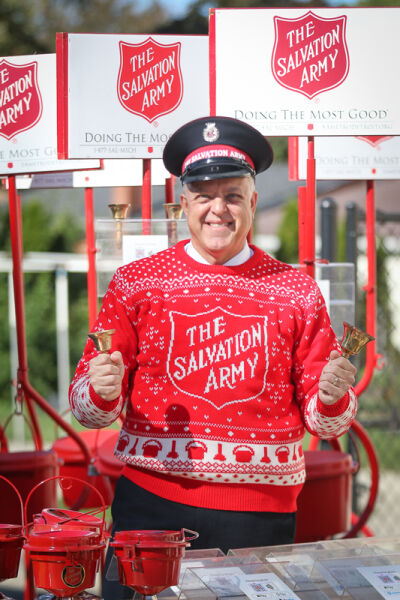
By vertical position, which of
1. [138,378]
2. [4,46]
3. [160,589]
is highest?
[4,46]

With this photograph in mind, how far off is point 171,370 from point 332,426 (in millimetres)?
450

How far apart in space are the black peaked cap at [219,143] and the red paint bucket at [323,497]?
1.43 m

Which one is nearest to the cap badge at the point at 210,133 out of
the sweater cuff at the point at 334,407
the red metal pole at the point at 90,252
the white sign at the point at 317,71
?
the white sign at the point at 317,71

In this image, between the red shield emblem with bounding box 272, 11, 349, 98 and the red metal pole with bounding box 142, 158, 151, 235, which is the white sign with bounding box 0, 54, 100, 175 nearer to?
the red metal pole with bounding box 142, 158, 151, 235

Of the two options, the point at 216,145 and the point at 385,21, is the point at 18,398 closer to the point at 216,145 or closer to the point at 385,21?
the point at 216,145

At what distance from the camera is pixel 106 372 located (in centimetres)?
212

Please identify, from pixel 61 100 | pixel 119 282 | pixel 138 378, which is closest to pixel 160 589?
pixel 138 378

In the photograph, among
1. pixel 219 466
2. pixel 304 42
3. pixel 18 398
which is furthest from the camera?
pixel 18 398

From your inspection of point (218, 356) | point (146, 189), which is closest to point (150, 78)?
point (146, 189)

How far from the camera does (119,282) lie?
2.51 meters

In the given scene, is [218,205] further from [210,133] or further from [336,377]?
[336,377]

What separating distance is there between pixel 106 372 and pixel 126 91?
1380mm

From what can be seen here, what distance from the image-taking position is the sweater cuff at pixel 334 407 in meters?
2.33

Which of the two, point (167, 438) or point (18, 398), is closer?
point (167, 438)
